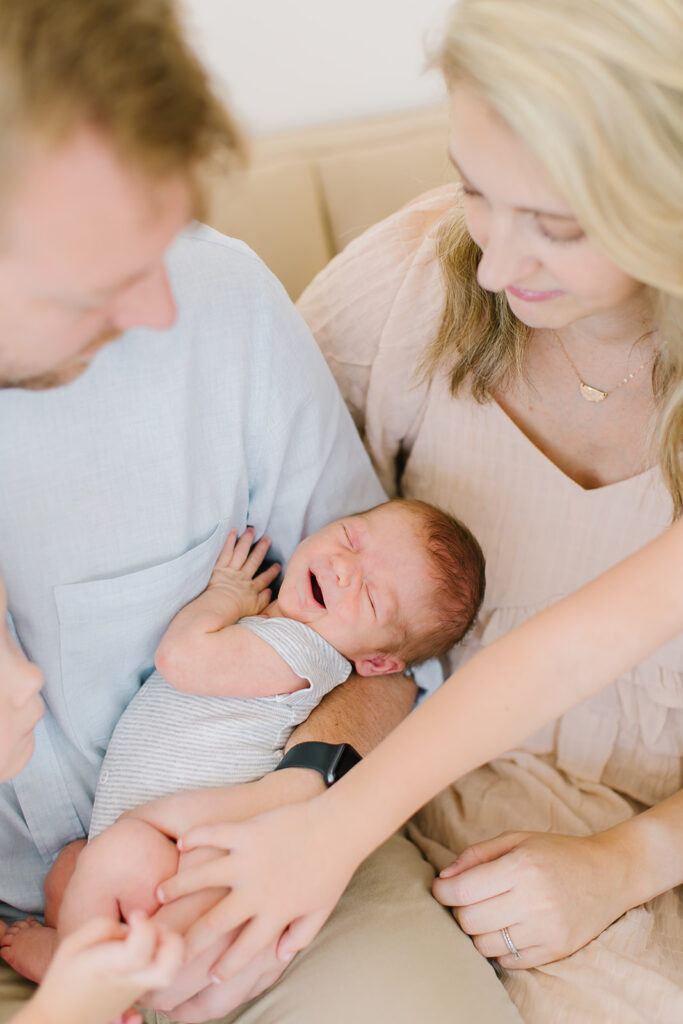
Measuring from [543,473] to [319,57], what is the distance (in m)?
1.44

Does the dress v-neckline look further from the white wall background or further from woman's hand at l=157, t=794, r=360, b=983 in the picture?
the white wall background

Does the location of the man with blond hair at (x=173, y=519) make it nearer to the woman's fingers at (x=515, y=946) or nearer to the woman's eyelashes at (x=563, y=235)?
the woman's fingers at (x=515, y=946)

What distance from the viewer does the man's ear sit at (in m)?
1.41

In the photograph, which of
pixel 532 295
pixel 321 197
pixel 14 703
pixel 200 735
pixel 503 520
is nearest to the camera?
pixel 14 703

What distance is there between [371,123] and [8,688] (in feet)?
6.19

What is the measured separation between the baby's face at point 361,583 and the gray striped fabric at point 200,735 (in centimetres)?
5

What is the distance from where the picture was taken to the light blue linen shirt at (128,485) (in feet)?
3.72

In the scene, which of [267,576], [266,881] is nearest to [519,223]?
[267,576]

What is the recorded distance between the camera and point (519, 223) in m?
0.99

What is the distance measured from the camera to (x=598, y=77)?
0.90 meters

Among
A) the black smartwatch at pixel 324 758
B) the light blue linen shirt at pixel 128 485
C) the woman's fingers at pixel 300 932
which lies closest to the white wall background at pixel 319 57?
the light blue linen shirt at pixel 128 485

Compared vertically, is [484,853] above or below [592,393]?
below

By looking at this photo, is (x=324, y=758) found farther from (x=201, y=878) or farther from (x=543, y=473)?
(x=543, y=473)

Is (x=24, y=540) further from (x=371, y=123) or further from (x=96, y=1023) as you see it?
(x=371, y=123)
